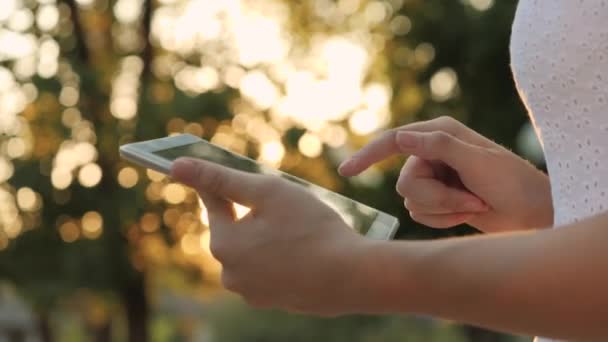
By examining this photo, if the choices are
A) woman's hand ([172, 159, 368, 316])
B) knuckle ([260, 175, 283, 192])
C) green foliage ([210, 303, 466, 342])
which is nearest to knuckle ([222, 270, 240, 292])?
woman's hand ([172, 159, 368, 316])

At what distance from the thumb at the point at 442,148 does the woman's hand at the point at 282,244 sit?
1.42ft

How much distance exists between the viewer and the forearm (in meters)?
1.05

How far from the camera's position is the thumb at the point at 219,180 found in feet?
3.78

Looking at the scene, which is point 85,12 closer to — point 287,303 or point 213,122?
point 213,122

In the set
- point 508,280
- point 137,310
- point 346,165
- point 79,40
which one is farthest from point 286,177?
point 137,310

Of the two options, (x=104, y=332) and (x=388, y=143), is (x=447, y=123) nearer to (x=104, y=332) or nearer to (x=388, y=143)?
(x=388, y=143)

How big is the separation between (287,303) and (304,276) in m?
0.05

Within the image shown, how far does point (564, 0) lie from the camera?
136 centimetres

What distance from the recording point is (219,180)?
117 centimetres

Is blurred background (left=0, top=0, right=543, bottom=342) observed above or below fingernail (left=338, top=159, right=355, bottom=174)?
below

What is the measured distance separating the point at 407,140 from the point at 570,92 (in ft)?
0.90

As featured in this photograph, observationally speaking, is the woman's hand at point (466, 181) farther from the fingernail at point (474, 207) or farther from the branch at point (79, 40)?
the branch at point (79, 40)

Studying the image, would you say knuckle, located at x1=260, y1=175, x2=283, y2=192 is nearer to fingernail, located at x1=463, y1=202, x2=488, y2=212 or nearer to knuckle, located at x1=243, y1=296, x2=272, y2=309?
knuckle, located at x1=243, y1=296, x2=272, y2=309

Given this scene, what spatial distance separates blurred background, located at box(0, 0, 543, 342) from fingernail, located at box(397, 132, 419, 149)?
363 inches
